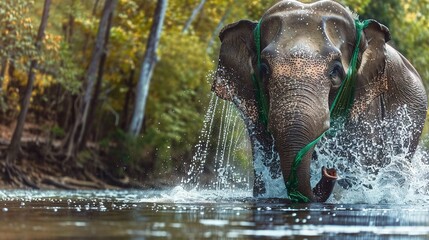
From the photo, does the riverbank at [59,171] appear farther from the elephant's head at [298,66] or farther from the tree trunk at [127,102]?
the elephant's head at [298,66]

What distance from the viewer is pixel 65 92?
44219 mm

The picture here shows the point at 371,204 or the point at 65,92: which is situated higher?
the point at 65,92

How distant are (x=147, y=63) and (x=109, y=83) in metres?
7.02

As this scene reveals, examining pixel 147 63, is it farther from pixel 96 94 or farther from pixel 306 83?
pixel 306 83

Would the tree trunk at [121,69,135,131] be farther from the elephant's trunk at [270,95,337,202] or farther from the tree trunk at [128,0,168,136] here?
the elephant's trunk at [270,95,337,202]

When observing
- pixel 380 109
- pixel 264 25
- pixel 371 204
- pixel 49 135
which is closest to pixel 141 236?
pixel 371 204

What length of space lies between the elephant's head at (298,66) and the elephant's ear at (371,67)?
1 cm

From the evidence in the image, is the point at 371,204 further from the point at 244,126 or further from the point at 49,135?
the point at 49,135

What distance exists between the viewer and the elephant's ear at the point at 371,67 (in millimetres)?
16828

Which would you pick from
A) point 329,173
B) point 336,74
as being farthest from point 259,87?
point 329,173

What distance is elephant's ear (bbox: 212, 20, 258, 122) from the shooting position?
17.0 m

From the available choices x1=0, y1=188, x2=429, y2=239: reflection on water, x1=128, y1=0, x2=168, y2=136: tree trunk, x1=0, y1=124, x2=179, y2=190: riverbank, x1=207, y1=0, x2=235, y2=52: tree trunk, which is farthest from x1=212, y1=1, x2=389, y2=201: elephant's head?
x1=207, y1=0, x2=235, y2=52: tree trunk

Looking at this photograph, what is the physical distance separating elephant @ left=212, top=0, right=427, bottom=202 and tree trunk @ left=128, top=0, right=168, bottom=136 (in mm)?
22474

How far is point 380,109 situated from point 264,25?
88.9 inches
